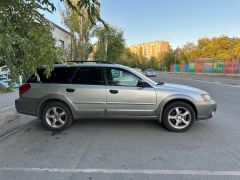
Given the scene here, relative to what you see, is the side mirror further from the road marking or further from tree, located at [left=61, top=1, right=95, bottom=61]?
tree, located at [left=61, top=1, right=95, bottom=61]

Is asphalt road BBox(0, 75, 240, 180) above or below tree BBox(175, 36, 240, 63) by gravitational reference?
below

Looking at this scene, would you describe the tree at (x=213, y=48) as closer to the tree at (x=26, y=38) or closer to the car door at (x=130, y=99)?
the car door at (x=130, y=99)

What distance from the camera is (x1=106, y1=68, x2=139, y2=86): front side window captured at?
622cm

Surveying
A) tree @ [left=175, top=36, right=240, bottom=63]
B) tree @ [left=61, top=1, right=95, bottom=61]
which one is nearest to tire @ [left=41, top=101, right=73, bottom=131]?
tree @ [left=61, top=1, right=95, bottom=61]

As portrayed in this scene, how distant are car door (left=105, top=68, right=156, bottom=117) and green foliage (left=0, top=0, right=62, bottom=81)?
6.10 ft

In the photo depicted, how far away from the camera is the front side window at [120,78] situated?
20.4 feet

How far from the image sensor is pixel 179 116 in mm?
6113

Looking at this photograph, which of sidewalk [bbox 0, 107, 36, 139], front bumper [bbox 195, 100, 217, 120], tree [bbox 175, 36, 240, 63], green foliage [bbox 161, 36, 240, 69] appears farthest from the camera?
tree [bbox 175, 36, 240, 63]

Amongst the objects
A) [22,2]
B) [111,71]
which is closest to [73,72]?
[111,71]

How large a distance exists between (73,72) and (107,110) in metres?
1.26

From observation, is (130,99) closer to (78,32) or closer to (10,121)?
(10,121)

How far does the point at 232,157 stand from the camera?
4.43 m

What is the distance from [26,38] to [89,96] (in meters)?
2.25

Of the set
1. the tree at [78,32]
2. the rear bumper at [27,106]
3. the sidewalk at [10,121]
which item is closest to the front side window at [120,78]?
the rear bumper at [27,106]
